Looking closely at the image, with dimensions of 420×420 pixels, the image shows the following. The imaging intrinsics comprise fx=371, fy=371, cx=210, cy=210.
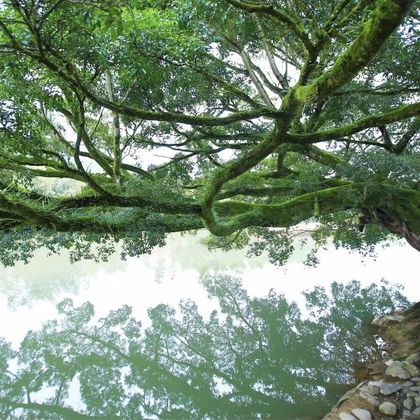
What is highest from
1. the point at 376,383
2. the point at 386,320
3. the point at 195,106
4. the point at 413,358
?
the point at 195,106

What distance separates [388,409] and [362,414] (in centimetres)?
30

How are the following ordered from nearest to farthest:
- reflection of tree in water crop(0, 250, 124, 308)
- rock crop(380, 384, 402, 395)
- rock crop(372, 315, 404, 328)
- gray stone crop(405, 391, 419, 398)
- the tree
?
the tree < gray stone crop(405, 391, 419, 398) < rock crop(380, 384, 402, 395) < rock crop(372, 315, 404, 328) < reflection of tree in water crop(0, 250, 124, 308)

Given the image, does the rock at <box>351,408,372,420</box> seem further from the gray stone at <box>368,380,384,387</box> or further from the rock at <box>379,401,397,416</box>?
the gray stone at <box>368,380,384,387</box>

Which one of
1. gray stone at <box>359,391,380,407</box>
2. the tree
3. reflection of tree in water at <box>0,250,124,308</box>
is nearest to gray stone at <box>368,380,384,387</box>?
gray stone at <box>359,391,380,407</box>

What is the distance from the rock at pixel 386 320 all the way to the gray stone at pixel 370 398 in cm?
303

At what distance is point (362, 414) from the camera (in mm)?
3990

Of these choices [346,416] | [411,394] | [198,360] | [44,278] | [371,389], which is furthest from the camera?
[44,278]

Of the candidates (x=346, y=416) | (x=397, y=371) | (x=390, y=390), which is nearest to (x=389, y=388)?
(x=390, y=390)

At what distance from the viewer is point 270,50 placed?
4965mm

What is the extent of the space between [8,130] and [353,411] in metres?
4.44

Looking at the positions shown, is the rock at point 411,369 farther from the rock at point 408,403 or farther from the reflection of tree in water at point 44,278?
the reflection of tree in water at point 44,278

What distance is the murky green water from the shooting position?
17.7ft

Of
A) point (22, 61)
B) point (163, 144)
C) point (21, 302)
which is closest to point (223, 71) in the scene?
point (163, 144)

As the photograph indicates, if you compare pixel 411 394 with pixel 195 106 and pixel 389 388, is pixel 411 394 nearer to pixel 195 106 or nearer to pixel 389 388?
pixel 389 388
